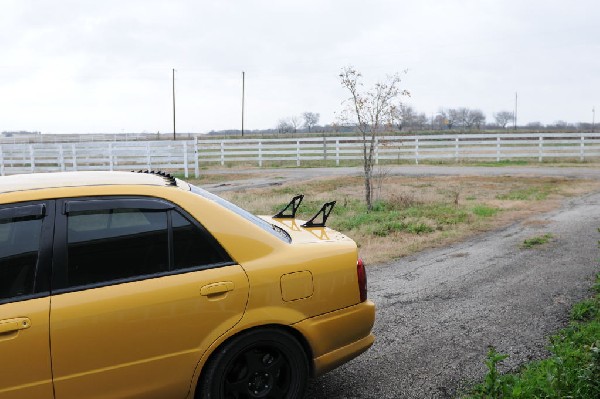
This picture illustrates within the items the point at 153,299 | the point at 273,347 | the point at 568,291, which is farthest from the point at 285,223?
the point at 568,291

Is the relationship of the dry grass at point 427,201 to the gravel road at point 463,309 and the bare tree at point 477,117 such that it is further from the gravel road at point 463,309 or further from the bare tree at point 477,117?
the bare tree at point 477,117

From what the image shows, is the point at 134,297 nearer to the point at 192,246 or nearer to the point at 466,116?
the point at 192,246

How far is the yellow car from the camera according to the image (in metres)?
2.71

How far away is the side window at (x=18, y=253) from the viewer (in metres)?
2.72

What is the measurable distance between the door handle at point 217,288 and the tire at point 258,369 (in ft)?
0.99

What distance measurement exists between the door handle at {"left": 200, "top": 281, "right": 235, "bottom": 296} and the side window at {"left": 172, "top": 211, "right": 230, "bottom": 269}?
0.15 meters

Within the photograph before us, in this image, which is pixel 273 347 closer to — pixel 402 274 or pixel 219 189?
pixel 402 274

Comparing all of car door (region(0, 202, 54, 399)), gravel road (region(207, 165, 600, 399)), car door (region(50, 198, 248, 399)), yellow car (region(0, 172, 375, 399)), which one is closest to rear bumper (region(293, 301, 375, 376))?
yellow car (region(0, 172, 375, 399))

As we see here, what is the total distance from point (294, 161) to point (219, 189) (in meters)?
13.6

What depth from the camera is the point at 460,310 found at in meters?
5.30

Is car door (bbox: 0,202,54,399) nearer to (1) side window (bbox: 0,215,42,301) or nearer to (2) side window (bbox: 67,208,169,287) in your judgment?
(1) side window (bbox: 0,215,42,301)

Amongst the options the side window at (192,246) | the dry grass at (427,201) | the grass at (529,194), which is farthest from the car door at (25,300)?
the grass at (529,194)

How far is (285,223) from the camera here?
4.30m

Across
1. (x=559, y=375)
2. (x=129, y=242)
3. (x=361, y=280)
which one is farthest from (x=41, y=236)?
(x=559, y=375)
